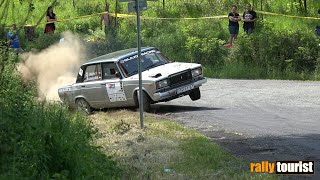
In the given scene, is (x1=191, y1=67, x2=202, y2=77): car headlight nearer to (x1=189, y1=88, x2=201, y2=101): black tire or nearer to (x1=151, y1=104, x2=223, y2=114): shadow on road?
(x1=189, y1=88, x2=201, y2=101): black tire

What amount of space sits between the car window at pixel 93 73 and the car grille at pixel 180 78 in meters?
2.45

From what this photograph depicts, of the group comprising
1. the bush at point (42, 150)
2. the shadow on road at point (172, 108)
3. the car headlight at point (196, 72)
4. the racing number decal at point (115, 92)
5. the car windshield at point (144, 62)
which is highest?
the bush at point (42, 150)

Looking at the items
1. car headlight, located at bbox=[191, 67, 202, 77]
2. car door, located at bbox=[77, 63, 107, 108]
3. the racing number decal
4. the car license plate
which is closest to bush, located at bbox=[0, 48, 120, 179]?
the car license plate

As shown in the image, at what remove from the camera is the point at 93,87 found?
19.8 m

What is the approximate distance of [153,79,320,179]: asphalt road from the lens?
1270cm

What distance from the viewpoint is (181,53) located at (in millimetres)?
28859

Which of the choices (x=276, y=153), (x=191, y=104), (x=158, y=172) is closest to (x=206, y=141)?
(x=276, y=153)

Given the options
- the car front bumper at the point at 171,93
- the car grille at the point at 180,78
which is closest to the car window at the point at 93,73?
the car front bumper at the point at 171,93

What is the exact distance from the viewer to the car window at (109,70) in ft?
63.6

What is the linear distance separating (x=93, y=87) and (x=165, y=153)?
779 centimetres

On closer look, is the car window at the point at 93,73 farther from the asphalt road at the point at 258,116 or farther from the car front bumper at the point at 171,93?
the car front bumper at the point at 171,93

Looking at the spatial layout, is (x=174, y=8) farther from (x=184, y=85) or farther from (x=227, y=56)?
(x=184, y=85)

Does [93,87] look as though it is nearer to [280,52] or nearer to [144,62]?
[144,62]

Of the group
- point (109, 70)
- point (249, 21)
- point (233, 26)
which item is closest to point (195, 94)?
point (109, 70)
